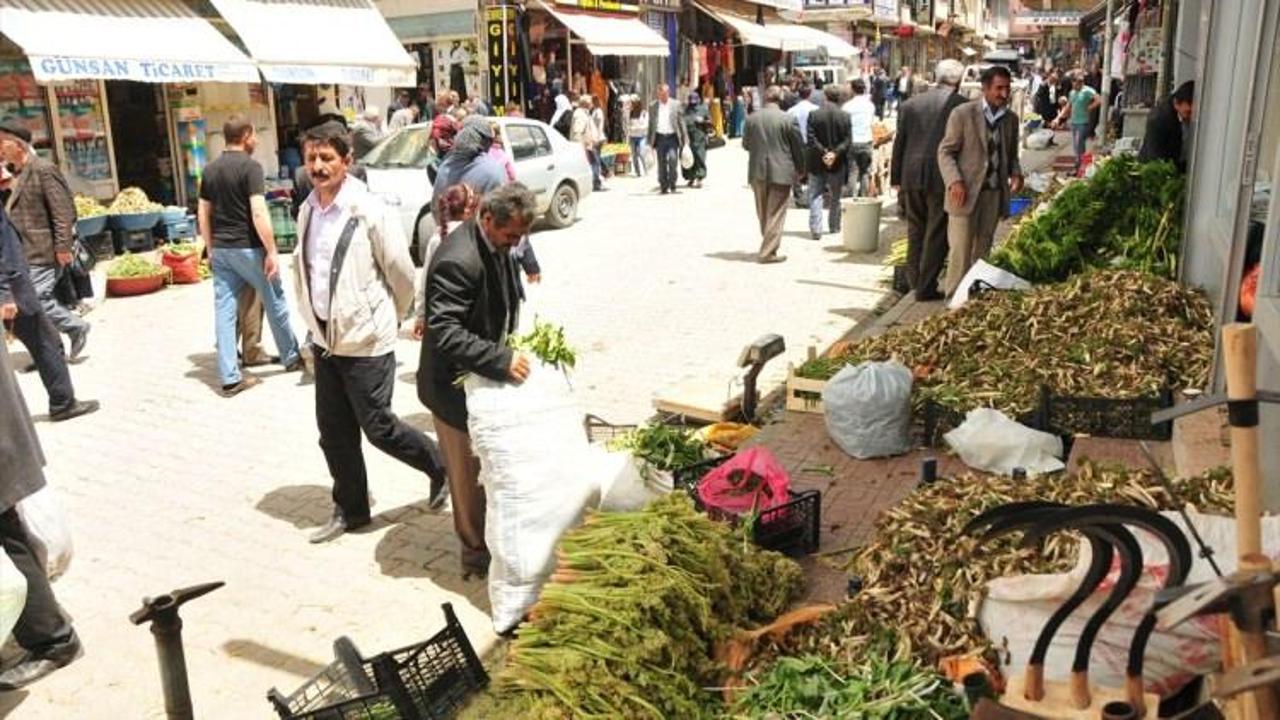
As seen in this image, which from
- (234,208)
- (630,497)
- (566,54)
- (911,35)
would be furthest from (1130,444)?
(911,35)

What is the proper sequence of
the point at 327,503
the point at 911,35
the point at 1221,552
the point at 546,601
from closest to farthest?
the point at 1221,552 < the point at 546,601 < the point at 327,503 < the point at 911,35

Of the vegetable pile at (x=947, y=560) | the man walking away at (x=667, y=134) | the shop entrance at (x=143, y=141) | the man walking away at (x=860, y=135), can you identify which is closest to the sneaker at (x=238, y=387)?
the vegetable pile at (x=947, y=560)

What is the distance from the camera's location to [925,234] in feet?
31.8

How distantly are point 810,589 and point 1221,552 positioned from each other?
5.36ft

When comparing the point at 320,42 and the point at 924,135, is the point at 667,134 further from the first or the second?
the point at 924,135

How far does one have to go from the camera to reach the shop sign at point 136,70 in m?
12.4

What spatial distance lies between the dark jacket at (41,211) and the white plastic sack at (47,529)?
187 inches

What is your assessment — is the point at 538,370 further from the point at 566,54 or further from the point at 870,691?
the point at 566,54

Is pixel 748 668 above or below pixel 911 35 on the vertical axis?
below

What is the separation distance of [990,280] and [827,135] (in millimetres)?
6313

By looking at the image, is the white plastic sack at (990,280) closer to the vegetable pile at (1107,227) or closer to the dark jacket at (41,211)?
the vegetable pile at (1107,227)

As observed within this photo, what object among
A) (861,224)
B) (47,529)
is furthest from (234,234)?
(861,224)

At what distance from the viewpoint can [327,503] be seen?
6.09 meters

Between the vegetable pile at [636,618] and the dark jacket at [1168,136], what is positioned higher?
the dark jacket at [1168,136]
